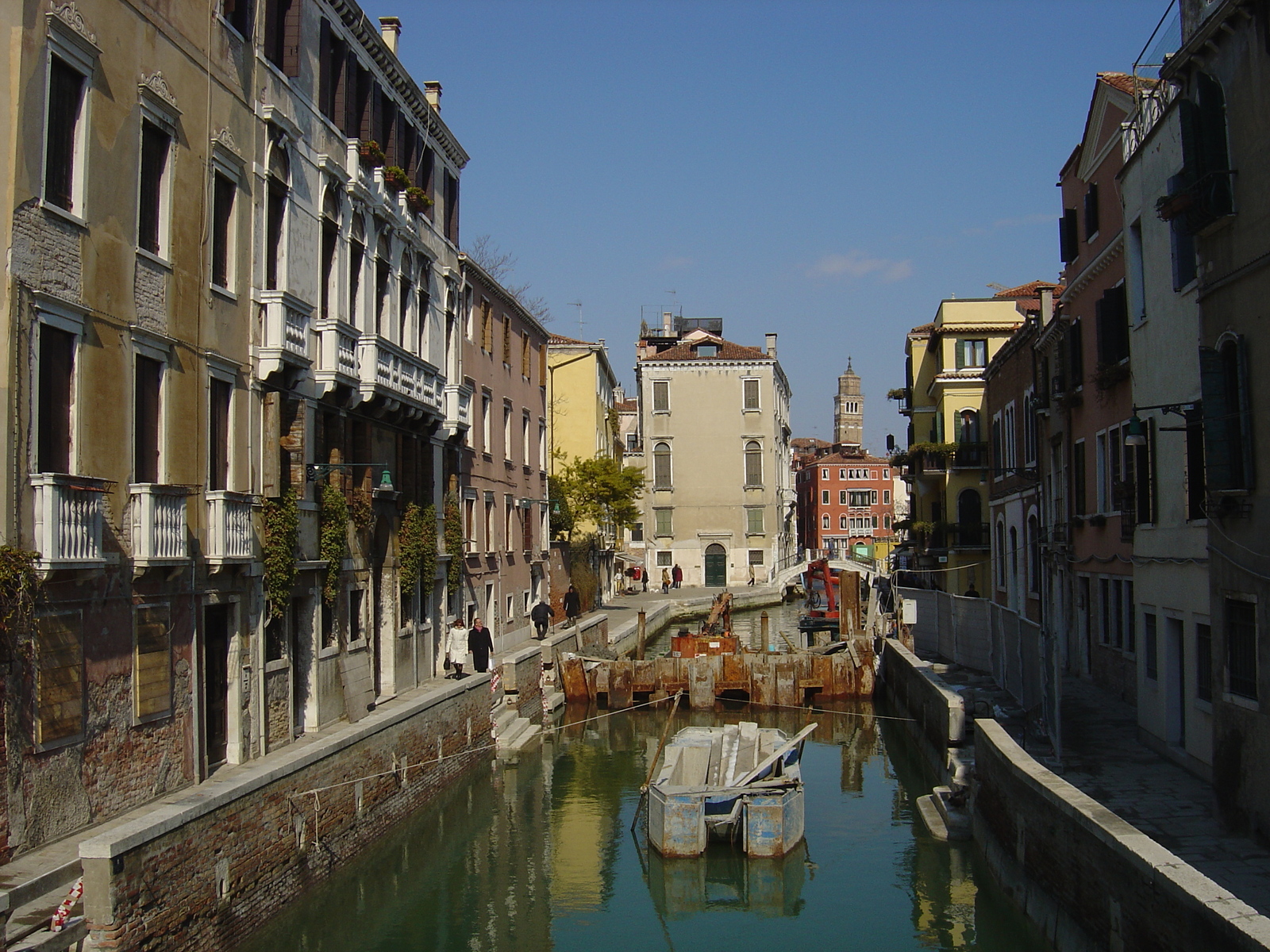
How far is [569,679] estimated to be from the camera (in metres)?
28.6

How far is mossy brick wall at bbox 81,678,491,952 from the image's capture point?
9.32 m

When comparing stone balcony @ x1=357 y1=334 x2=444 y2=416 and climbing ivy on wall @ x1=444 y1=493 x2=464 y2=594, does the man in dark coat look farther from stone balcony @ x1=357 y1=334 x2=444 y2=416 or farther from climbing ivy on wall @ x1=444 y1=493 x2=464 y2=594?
stone balcony @ x1=357 y1=334 x2=444 y2=416

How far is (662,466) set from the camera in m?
61.7

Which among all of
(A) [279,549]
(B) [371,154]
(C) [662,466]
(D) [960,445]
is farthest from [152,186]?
(C) [662,466]

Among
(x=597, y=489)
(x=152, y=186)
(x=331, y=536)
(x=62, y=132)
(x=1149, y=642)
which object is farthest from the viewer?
(x=597, y=489)

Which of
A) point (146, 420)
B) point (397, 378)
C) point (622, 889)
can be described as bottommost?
point (622, 889)

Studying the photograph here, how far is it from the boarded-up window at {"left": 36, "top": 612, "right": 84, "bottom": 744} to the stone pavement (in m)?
10.1

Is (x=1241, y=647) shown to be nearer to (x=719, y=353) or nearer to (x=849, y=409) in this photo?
(x=719, y=353)

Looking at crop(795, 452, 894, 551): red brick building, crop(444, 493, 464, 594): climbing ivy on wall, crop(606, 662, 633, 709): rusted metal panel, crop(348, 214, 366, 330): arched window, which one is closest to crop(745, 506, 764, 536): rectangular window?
crop(606, 662, 633, 709): rusted metal panel

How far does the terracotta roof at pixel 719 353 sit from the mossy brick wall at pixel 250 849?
45.0 metres

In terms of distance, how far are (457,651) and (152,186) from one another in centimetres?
1171

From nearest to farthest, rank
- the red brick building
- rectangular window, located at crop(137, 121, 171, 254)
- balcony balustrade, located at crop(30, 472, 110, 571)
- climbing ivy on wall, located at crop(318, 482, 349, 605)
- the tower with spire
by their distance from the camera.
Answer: balcony balustrade, located at crop(30, 472, 110, 571) → rectangular window, located at crop(137, 121, 171, 254) → climbing ivy on wall, located at crop(318, 482, 349, 605) → the red brick building → the tower with spire

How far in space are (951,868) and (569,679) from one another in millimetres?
14803

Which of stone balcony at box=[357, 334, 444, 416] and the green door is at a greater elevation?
stone balcony at box=[357, 334, 444, 416]
